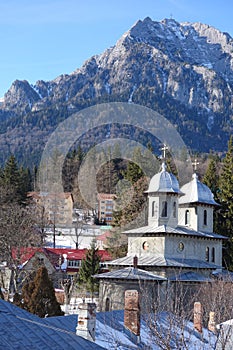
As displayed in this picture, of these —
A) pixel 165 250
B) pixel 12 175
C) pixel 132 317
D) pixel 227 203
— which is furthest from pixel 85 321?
pixel 12 175

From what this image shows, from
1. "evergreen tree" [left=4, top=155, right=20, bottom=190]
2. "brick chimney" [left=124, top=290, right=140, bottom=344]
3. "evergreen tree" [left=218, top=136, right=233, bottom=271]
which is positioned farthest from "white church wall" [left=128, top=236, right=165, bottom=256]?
"evergreen tree" [left=4, top=155, right=20, bottom=190]

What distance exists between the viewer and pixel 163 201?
4100cm

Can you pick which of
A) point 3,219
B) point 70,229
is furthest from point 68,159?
point 3,219

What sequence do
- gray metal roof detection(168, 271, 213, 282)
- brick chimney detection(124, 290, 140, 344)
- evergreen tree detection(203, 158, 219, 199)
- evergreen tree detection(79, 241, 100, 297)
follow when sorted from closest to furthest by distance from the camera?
brick chimney detection(124, 290, 140, 344)
gray metal roof detection(168, 271, 213, 282)
evergreen tree detection(79, 241, 100, 297)
evergreen tree detection(203, 158, 219, 199)

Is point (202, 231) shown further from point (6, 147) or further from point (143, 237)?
point (6, 147)

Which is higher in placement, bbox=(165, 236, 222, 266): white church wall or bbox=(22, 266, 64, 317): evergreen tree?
bbox=(165, 236, 222, 266): white church wall

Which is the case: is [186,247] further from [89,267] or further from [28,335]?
[28,335]

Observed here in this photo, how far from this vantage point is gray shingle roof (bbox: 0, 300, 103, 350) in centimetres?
1141

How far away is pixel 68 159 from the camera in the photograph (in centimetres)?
8688

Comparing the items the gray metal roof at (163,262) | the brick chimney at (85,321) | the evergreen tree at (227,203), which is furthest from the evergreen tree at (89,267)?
the brick chimney at (85,321)

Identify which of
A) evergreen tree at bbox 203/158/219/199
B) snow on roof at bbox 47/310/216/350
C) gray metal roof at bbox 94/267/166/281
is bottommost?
snow on roof at bbox 47/310/216/350

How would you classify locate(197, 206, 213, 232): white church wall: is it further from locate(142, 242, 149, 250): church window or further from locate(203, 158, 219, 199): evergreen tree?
locate(203, 158, 219, 199): evergreen tree

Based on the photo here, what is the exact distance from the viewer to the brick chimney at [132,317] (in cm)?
1994

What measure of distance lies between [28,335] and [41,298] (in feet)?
66.6
